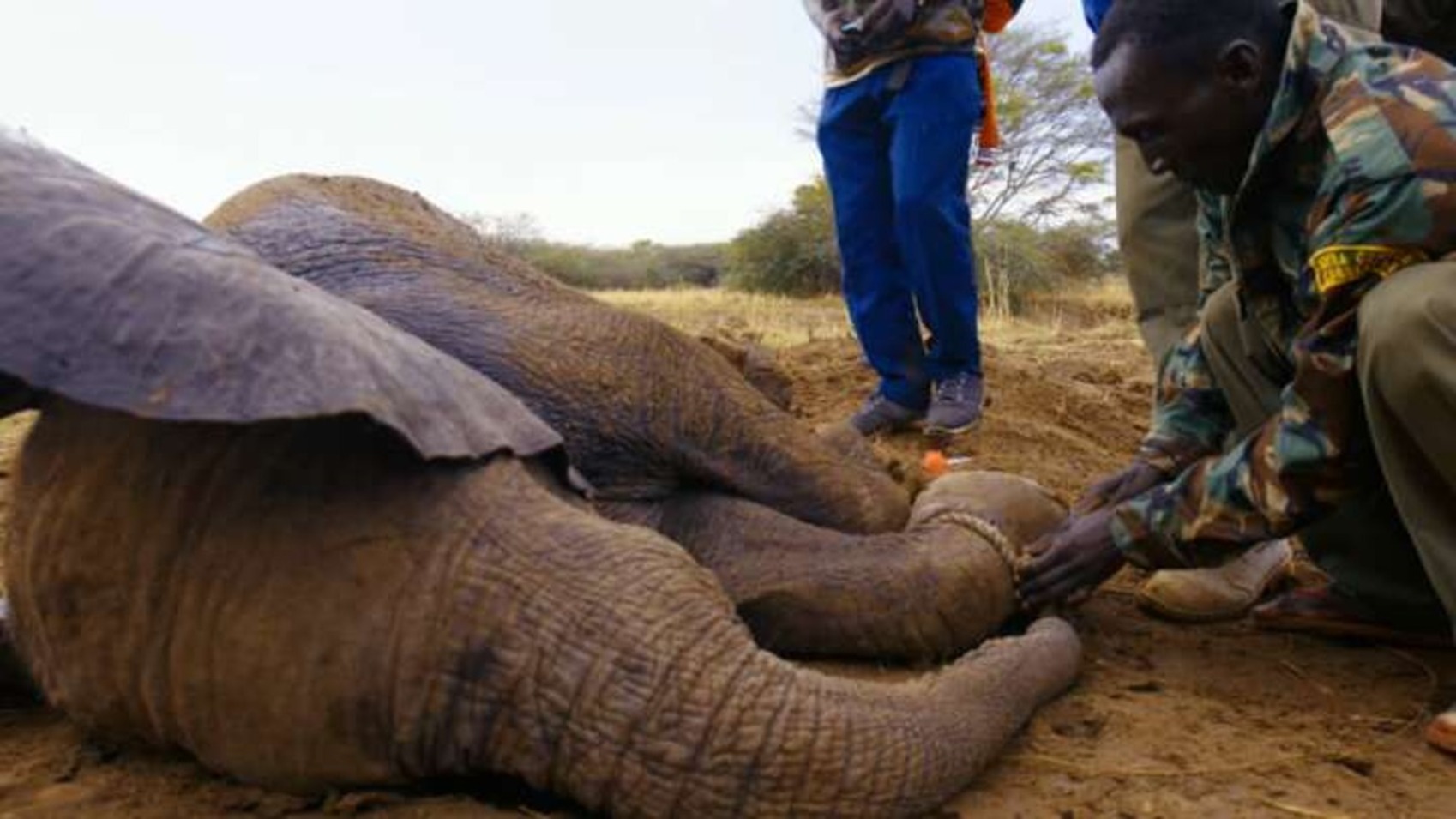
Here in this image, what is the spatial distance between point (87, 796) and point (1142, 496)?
1859 millimetres

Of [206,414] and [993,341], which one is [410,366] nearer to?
[206,414]

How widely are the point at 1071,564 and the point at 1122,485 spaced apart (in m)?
0.37

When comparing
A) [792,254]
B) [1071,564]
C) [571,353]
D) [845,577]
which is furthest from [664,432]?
[792,254]

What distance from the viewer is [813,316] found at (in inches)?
583

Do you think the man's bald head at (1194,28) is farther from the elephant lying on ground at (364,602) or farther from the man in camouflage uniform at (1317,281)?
the elephant lying on ground at (364,602)

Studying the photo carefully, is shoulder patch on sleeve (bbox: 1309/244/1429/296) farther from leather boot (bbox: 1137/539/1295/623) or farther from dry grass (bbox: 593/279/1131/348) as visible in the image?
dry grass (bbox: 593/279/1131/348)

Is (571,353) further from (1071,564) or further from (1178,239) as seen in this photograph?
(1178,239)

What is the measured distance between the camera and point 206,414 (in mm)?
1395

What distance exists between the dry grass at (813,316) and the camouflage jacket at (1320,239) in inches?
177

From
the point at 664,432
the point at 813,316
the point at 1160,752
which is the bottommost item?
the point at 813,316

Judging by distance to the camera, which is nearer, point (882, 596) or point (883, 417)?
point (882, 596)

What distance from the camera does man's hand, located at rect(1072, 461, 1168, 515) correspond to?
9.45 feet

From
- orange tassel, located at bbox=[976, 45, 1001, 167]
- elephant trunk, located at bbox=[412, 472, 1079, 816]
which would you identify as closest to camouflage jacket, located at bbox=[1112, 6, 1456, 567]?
elephant trunk, located at bbox=[412, 472, 1079, 816]

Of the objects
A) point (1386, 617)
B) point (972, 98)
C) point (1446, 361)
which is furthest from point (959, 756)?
point (972, 98)
